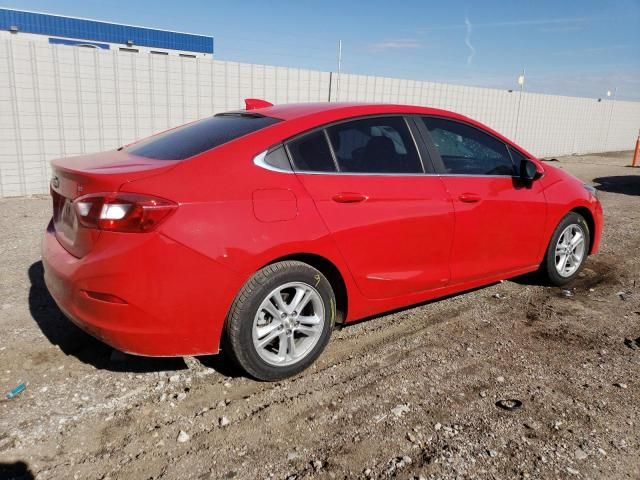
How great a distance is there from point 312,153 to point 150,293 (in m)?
1.26

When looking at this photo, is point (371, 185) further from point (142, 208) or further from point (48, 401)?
point (48, 401)

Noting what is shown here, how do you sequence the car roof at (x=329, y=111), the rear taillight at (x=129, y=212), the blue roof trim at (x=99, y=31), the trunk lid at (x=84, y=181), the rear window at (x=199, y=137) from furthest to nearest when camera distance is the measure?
1. the blue roof trim at (x=99, y=31)
2. the car roof at (x=329, y=111)
3. the rear window at (x=199, y=137)
4. the trunk lid at (x=84, y=181)
5. the rear taillight at (x=129, y=212)

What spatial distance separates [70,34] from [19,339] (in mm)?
31179

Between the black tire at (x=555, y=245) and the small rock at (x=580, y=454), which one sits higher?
the black tire at (x=555, y=245)

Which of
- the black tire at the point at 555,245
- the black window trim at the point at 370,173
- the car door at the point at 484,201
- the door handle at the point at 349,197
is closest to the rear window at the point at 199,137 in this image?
the black window trim at the point at 370,173

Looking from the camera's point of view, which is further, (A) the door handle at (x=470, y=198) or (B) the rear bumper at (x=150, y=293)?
(A) the door handle at (x=470, y=198)

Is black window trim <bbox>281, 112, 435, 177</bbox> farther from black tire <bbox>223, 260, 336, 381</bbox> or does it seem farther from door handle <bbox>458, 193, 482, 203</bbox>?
black tire <bbox>223, 260, 336, 381</bbox>

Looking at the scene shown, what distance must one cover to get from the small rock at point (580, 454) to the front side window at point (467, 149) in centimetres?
199

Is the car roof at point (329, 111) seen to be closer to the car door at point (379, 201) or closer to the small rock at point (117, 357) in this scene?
the car door at point (379, 201)

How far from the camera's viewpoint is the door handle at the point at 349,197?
314cm

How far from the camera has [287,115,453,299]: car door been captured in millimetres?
3145

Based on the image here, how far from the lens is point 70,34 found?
29594 millimetres

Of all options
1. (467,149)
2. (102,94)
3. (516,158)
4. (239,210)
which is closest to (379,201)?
(239,210)

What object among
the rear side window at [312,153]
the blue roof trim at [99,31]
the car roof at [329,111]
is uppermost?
the blue roof trim at [99,31]
